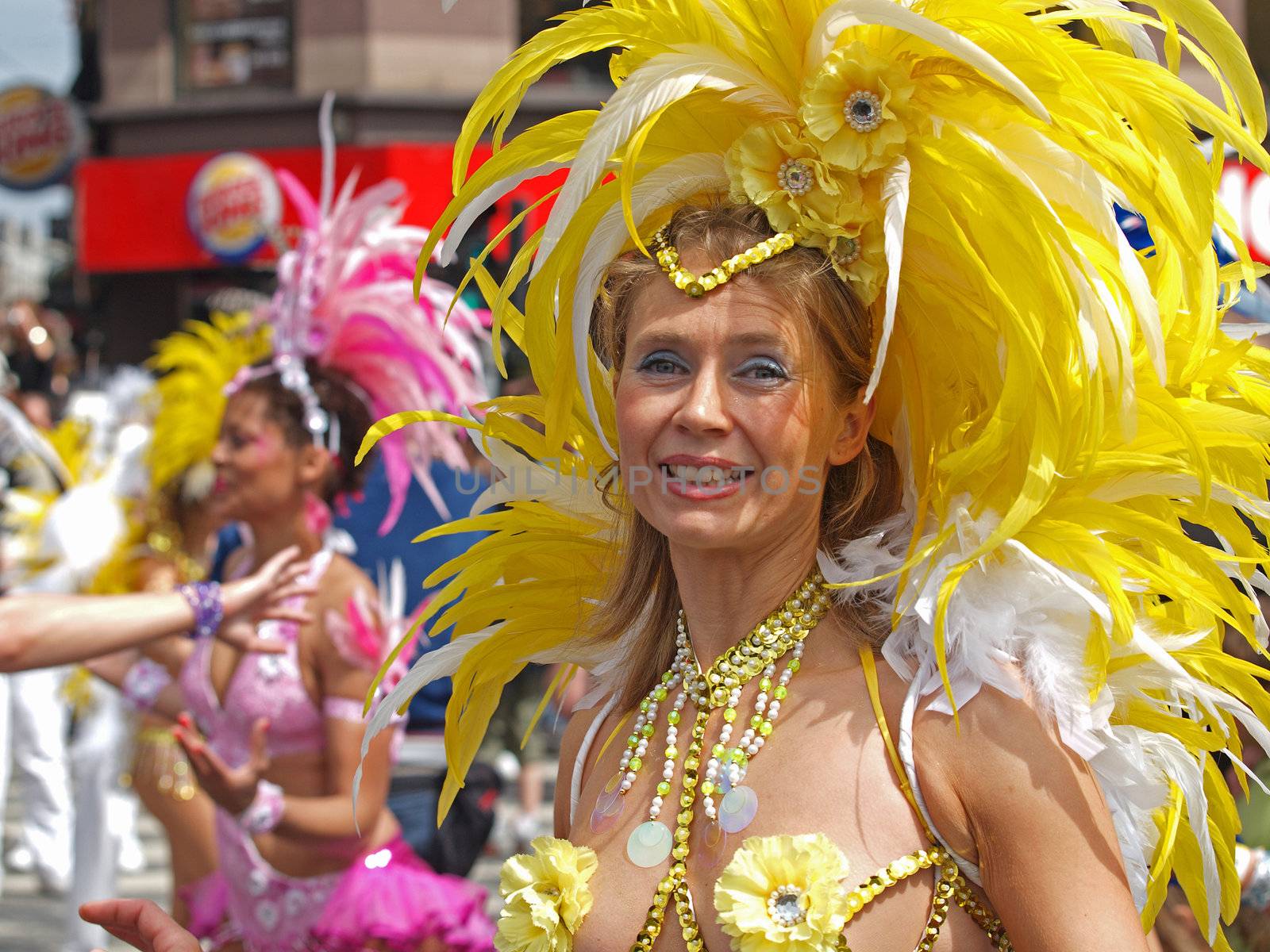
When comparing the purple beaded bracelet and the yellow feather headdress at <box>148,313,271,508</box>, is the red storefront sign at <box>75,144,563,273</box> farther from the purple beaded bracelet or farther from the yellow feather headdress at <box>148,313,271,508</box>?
the purple beaded bracelet

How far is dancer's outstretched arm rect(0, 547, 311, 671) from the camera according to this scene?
316 cm

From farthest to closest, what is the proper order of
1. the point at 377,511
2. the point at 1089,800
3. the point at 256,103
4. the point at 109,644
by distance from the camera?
the point at 256,103
the point at 377,511
the point at 109,644
the point at 1089,800

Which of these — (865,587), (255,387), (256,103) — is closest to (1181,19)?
(865,587)

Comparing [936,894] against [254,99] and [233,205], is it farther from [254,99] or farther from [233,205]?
[254,99]

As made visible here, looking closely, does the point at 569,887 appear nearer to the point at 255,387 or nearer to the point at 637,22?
the point at 637,22

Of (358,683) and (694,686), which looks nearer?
(694,686)

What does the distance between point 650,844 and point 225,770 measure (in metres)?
1.91

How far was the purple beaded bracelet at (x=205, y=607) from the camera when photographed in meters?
3.39

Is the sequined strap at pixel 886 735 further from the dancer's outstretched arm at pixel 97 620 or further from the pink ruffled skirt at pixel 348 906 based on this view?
the pink ruffled skirt at pixel 348 906

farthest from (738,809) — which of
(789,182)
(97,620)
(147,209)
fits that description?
(147,209)

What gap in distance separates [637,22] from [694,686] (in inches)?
36.0

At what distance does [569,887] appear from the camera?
191cm

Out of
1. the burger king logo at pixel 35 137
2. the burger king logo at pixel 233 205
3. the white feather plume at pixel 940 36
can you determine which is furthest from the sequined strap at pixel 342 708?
the burger king logo at pixel 35 137

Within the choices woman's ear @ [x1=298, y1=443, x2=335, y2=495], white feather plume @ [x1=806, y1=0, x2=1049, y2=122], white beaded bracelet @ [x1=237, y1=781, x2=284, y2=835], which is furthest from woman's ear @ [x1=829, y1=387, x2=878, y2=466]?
woman's ear @ [x1=298, y1=443, x2=335, y2=495]
